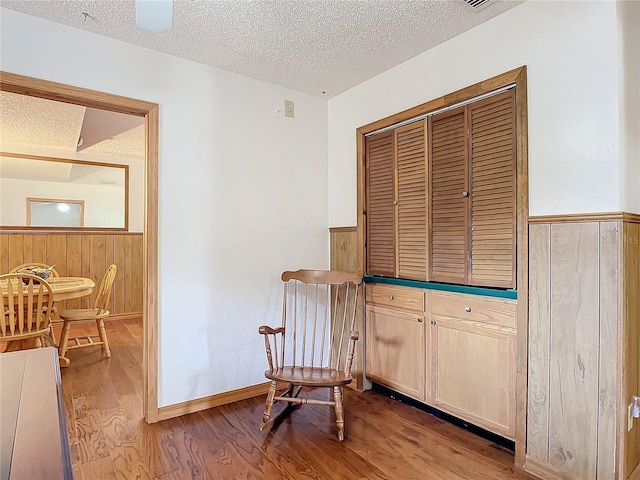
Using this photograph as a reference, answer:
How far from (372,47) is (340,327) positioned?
2049 millimetres

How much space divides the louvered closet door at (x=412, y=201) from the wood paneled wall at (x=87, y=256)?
14.4 feet

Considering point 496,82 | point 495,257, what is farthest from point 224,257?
point 496,82

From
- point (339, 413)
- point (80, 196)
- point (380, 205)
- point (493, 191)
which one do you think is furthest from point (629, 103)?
point (80, 196)

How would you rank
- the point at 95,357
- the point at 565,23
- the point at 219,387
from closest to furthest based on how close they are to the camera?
1. the point at 565,23
2. the point at 219,387
3. the point at 95,357

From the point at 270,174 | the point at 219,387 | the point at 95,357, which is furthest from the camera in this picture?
the point at 95,357

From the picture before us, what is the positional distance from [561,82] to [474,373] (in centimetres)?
157

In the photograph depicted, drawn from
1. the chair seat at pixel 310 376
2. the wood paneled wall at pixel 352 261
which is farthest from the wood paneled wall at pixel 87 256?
the chair seat at pixel 310 376

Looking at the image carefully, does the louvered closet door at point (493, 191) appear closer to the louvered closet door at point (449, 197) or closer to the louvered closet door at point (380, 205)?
the louvered closet door at point (449, 197)

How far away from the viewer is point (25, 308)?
3152 mm

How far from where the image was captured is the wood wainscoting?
164 centimetres

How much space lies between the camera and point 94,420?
2.44m

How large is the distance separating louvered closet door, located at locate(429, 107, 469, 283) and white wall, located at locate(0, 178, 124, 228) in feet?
15.8

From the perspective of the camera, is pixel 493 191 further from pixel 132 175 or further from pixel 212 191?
pixel 132 175

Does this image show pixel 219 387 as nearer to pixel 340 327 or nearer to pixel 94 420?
pixel 94 420
